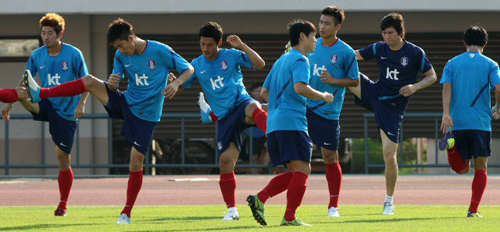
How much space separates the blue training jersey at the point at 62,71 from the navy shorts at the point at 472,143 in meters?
3.97

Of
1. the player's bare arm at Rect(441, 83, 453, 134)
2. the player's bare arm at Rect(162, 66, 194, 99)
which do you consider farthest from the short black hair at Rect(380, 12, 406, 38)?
the player's bare arm at Rect(162, 66, 194, 99)

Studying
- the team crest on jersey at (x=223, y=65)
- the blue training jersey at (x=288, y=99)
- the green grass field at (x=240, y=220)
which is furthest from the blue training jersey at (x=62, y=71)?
the blue training jersey at (x=288, y=99)

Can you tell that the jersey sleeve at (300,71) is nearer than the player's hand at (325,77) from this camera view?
Yes

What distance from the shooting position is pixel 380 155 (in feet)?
89.0

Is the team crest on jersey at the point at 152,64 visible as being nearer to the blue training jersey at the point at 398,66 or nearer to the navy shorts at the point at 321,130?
the navy shorts at the point at 321,130

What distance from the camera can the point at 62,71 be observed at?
11.5 m

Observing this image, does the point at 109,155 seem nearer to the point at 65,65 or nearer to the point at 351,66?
the point at 65,65

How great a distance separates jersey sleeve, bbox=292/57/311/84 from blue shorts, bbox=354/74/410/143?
2.51 meters

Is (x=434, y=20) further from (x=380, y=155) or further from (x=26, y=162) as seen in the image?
(x=26, y=162)

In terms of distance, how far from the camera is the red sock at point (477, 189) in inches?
428

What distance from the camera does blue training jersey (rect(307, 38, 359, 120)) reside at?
11040mm

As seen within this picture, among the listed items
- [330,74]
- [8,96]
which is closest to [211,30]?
[330,74]

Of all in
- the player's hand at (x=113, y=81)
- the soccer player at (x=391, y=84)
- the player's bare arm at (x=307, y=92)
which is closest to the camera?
the player's bare arm at (x=307, y=92)

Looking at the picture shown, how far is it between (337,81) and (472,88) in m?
1.38
